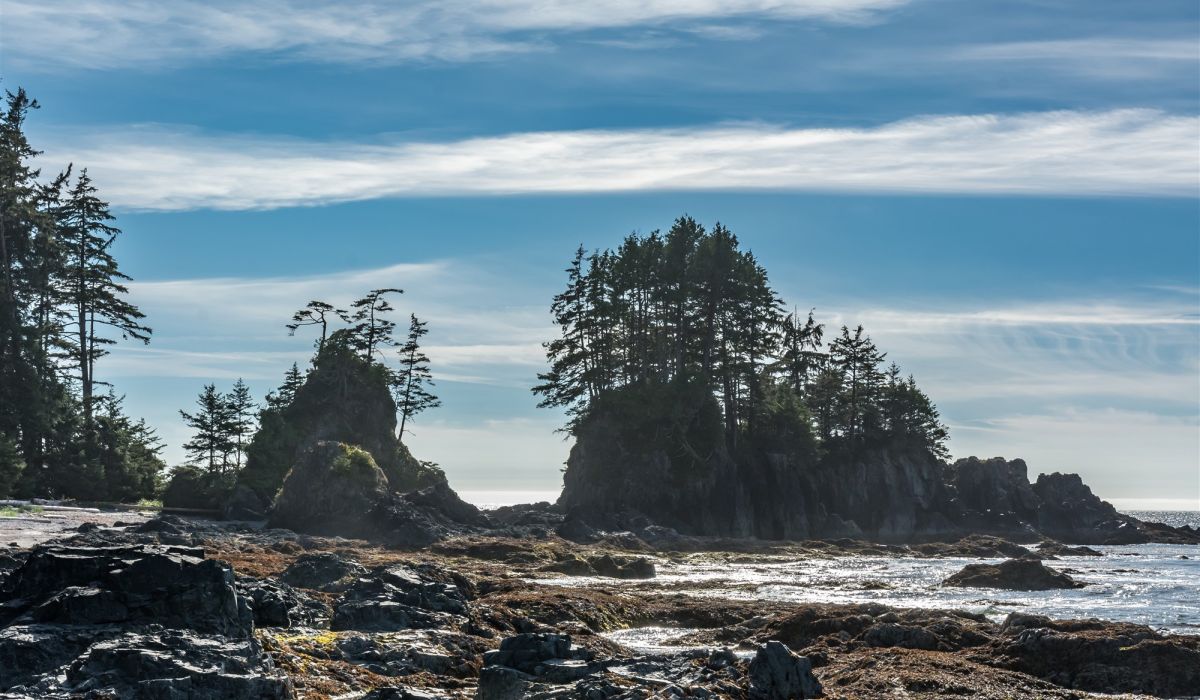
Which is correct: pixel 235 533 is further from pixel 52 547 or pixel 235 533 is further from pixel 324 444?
pixel 52 547

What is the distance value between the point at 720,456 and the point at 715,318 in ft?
Result: 40.6

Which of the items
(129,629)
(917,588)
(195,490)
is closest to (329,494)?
(195,490)

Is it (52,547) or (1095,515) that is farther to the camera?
(1095,515)

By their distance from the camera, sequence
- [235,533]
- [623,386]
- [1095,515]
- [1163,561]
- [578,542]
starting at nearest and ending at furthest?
[235,533], [578,542], [1163,561], [623,386], [1095,515]

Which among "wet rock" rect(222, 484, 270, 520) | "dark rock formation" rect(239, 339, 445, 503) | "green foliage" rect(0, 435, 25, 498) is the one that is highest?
"dark rock formation" rect(239, 339, 445, 503)

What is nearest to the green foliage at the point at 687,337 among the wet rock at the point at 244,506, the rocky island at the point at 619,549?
the rocky island at the point at 619,549

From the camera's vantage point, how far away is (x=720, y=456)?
75125mm

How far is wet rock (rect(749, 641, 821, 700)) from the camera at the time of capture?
13.7m

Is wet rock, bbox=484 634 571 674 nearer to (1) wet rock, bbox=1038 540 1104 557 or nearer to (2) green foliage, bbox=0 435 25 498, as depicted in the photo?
(2) green foliage, bbox=0 435 25 498

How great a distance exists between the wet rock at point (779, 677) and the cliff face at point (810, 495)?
158ft

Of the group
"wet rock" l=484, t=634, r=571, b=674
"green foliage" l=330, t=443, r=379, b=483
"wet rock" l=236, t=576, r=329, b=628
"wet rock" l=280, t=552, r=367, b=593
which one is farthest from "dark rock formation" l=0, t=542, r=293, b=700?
"green foliage" l=330, t=443, r=379, b=483

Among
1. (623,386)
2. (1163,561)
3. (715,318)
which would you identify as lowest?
(1163,561)

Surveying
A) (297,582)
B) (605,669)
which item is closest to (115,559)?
(605,669)

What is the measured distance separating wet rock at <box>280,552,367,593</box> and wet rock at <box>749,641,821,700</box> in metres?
11.6
